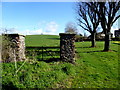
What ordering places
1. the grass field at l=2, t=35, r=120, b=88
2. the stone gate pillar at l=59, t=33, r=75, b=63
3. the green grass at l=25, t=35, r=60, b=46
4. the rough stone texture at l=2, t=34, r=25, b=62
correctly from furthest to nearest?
1. the green grass at l=25, t=35, r=60, b=46
2. the stone gate pillar at l=59, t=33, r=75, b=63
3. the rough stone texture at l=2, t=34, r=25, b=62
4. the grass field at l=2, t=35, r=120, b=88

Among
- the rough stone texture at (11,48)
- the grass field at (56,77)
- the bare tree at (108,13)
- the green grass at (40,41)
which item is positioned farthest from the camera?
the green grass at (40,41)

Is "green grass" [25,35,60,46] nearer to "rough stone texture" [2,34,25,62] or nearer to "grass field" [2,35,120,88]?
"rough stone texture" [2,34,25,62]

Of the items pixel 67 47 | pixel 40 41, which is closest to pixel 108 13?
pixel 67 47

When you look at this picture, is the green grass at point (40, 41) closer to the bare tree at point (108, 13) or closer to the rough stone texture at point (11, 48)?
the bare tree at point (108, 13)

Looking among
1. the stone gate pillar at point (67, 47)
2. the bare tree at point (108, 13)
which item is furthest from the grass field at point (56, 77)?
the bare tree at point (108, 13)

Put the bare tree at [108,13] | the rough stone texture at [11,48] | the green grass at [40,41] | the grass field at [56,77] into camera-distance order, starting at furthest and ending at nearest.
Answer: the green grass at [40,41] < the bare tree at [108,13] < the rough stone texture at [11,48] < the grass field at [56,77]

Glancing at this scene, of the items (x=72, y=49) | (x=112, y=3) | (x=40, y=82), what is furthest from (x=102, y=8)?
(x=40, y=82)

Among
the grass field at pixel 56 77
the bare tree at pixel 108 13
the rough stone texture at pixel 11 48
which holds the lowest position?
the grass field at pixel 56 77

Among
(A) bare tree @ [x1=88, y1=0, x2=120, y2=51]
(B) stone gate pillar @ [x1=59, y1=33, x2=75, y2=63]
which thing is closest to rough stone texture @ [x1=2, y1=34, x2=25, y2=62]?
(B) stone gate pillar @ [x1=59, y1=33, x2=75, y2=63]

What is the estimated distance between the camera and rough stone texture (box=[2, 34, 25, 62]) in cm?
779

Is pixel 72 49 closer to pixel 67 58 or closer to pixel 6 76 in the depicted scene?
pixel 67 58

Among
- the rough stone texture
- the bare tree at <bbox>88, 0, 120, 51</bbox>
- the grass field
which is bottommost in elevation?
the grass field

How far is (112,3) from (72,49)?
299 inches

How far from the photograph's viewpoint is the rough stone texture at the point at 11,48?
7.79 m
